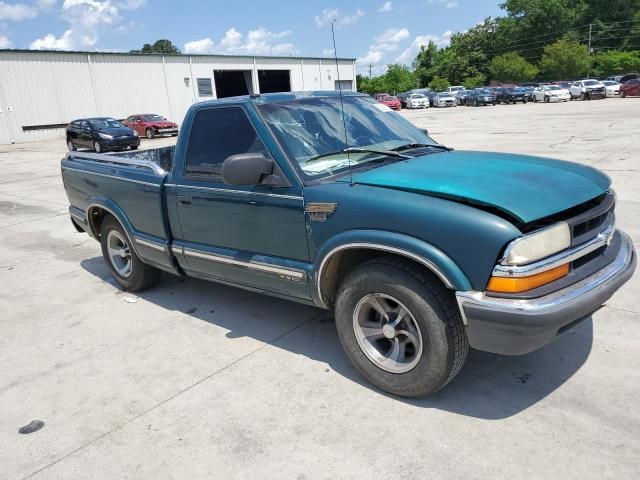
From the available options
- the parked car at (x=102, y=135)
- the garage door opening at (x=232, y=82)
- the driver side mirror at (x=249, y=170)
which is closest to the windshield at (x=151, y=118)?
the parked car at (x=102, y=135)

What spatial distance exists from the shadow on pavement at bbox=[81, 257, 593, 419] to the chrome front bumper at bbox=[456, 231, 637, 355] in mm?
563

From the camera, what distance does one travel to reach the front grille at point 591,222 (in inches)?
113

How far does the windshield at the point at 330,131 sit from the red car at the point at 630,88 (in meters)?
42.7

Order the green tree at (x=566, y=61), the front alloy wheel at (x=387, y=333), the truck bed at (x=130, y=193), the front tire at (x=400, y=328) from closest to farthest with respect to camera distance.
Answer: the front tire at (x=400, y=328)
the front alloy wheel at (x=387, y=333)
the truck bed at (x=130, y=193)
the green tree at (x=566, y=61)

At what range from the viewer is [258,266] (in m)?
3.78

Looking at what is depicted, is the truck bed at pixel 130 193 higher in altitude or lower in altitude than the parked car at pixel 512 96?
lower

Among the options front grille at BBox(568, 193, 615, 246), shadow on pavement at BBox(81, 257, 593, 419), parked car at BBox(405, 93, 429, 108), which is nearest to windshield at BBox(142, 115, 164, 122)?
parked car at BBox(405, 93, 429, 108)

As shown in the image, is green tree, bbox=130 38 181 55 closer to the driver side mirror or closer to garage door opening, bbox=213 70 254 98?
garage door opening, bbox=213 70 254 98

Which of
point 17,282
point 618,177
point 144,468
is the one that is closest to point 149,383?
point 144,468

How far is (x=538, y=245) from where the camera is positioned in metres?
2.63

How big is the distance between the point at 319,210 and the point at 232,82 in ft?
166

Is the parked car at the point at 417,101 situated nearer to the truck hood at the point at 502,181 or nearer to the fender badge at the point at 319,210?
the truck hood at the point at 502,181

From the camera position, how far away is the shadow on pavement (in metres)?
3.10

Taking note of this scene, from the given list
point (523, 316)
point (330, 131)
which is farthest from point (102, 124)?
point (523, 316)
